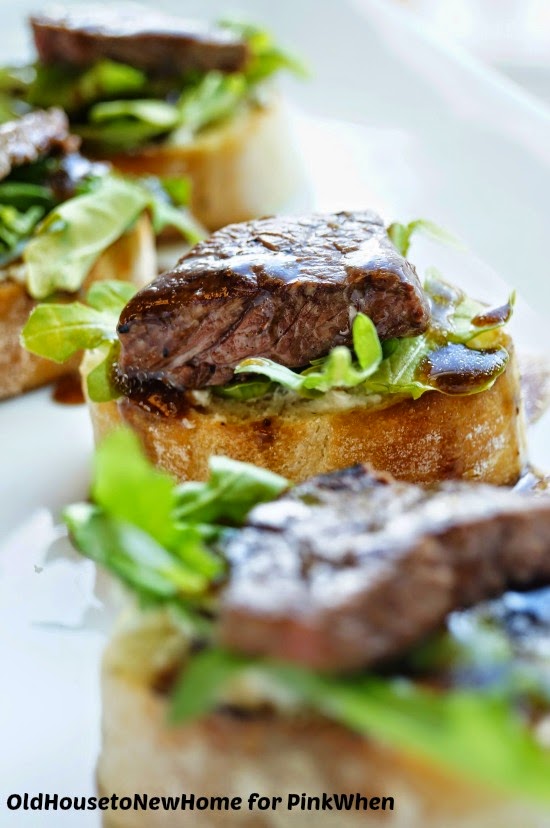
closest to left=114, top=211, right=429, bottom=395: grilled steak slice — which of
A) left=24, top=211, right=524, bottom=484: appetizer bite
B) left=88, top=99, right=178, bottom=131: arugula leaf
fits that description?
left=24, top=211, right=524, bottom=484: appetizer bite

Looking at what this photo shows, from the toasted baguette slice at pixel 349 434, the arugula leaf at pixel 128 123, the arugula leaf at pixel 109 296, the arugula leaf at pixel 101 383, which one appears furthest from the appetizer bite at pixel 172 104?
the toasted baguette slice at pixel 349 434

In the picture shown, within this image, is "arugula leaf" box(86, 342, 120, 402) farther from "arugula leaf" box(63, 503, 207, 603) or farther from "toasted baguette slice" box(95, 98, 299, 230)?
"toasted baguette slice" box(95, 98, 299, 230)

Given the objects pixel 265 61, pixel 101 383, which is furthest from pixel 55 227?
pixel 265 61

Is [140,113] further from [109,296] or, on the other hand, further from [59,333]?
[59,333]

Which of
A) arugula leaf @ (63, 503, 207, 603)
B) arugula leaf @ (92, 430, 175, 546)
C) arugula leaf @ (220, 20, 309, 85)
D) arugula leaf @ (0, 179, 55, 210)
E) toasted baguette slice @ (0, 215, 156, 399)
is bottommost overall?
toasted baguette slice @ (0, 215, 156, 399)

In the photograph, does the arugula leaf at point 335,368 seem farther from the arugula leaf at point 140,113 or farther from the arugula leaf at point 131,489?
the arugula leaf at point 140,113

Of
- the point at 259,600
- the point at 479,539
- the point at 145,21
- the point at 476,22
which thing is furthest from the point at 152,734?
the point at 476,22

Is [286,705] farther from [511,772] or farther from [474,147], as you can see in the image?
[474,147]
